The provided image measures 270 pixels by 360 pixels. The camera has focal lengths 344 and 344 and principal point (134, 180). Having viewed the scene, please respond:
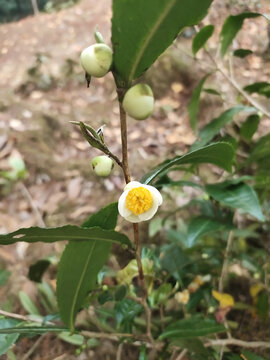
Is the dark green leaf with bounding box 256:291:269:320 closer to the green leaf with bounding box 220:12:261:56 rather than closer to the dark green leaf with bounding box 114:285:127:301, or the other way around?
the dark green leaf with bounding box 114:285:127:301

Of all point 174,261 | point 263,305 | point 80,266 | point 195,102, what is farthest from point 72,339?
point 195,102

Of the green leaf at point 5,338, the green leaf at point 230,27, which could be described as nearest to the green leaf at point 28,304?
the green leaf at point 5,338

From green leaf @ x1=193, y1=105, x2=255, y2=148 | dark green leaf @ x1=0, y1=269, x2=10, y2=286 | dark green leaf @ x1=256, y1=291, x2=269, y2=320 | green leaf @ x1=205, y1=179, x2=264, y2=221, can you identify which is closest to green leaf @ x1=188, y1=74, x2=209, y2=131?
green leaf @ x1=193, y1=105, x2=255, y2=148

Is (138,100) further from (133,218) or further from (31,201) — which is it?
(31,201)

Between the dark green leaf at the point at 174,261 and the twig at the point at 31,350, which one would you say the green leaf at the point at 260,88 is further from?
the twig at the point at 31,350

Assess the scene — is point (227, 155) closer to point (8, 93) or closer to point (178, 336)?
point (178, 336)
